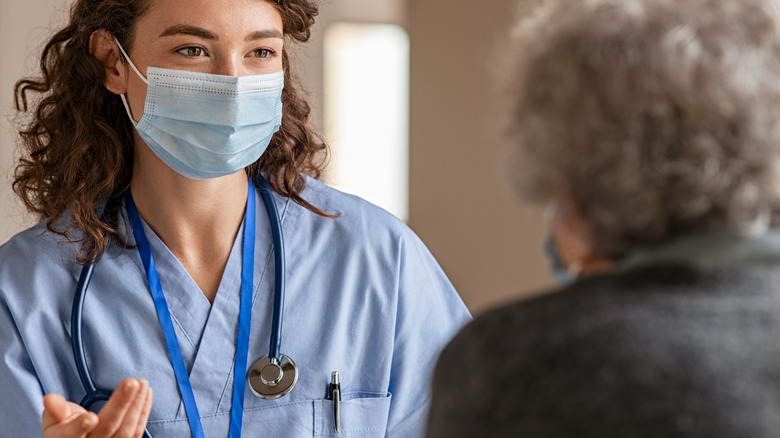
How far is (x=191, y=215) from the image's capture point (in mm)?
1666

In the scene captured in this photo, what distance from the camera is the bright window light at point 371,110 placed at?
10.9 ft

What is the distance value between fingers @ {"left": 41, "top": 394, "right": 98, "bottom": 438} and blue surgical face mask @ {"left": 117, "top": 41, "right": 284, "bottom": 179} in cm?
51

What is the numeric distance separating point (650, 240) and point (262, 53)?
1027mm

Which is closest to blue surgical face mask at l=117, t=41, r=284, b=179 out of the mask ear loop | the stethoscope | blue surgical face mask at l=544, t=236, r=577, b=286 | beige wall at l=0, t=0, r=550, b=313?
the mask ear loop

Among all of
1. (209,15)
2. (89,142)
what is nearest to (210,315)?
(89,142)

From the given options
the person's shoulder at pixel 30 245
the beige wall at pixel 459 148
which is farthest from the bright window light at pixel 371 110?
the person's shoulder at pixel 30 245

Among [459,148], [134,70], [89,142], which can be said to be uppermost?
[134,70]

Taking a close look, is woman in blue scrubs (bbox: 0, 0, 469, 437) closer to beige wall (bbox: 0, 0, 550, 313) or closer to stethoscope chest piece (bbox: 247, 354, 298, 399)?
stethoscope chest piece (bbox: 247, 354, 298, 399)

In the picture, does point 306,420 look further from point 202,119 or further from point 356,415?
point 202,119

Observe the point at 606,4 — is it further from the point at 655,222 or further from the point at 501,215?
the point at 501,215

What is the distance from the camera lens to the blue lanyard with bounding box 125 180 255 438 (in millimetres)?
→ 1499

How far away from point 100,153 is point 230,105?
30 centimetres

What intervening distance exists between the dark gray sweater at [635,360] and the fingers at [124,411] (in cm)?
58

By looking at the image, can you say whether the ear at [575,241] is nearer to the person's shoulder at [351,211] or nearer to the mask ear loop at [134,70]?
the person's shoulder at [351,211]
